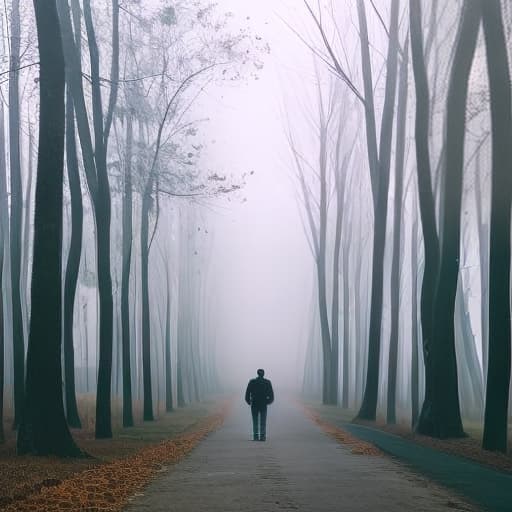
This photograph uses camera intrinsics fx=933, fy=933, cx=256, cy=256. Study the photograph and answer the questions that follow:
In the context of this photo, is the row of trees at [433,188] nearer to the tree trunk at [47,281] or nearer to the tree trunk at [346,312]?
the tree trunk at [346,312]

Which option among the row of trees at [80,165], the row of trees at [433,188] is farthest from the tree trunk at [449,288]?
the row of trees at [80,165]

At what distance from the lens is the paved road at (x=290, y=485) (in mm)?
9570

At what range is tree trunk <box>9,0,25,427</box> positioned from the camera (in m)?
25.4

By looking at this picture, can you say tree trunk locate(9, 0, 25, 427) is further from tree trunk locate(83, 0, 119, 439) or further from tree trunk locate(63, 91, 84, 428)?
tree trunk locate(83, 0, 119, 439)

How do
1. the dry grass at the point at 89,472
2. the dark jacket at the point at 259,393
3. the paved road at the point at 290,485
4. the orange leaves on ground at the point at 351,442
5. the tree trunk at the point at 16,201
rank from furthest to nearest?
the tree trunk at the point at 16,201
the dark jacket at the point at 259,393
the orange leaves on ground at the point at 351,442
the dry grass at the point at 89,472
the paved road at the point at 290,485

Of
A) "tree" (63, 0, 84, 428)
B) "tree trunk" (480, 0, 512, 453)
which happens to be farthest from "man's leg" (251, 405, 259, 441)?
"tree" (63, 0, 84, 428)

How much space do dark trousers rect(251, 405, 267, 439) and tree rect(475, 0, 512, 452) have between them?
19.2 ft

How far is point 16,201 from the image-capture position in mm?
27922

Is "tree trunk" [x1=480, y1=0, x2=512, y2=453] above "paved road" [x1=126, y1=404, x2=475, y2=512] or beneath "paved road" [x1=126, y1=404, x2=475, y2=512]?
above

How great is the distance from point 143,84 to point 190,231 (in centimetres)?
2268

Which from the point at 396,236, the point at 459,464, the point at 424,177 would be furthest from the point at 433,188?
the point at 459,464

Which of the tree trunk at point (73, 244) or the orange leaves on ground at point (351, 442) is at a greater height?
the tree trunk at point (73, 244)

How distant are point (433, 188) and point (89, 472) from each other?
21.6 m

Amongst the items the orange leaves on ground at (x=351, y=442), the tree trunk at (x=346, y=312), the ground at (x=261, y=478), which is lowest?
the orange leaves on ground at (x=351, y=442)
